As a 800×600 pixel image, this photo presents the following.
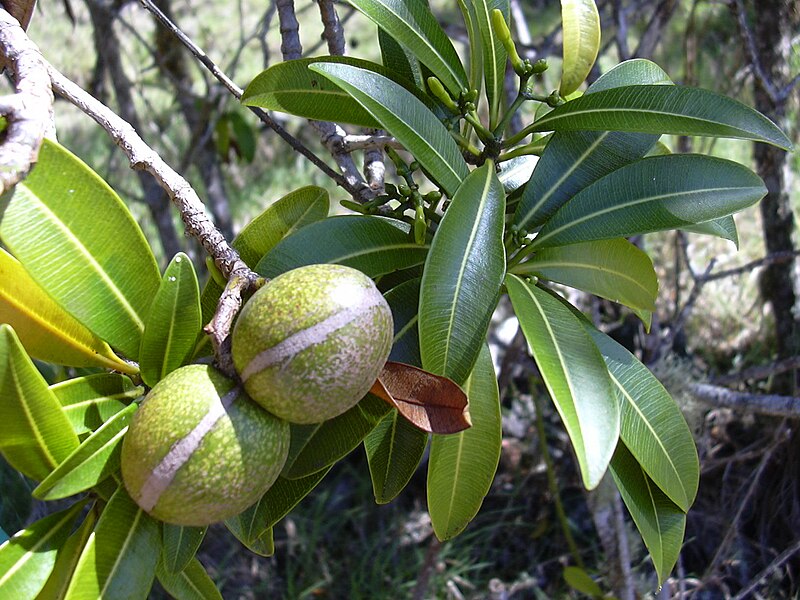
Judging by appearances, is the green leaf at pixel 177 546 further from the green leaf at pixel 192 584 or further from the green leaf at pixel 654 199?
the green leaf at pixel 654 199

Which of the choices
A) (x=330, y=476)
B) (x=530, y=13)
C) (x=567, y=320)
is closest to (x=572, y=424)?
(x=567, y=320)

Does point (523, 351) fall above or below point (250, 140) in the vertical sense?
below

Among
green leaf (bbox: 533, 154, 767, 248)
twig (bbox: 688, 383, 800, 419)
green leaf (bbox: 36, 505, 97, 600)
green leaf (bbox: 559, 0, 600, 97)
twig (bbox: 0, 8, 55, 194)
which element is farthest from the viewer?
twig (bbox: 688, 383, 800, 419)

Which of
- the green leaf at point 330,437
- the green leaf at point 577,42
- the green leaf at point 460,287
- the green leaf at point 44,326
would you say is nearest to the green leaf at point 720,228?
the green leaf at point 577,42

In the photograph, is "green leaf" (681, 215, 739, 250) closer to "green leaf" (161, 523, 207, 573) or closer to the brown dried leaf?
the brown dried leaf

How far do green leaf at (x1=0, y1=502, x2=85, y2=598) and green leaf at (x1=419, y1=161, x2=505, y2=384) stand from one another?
0.43 meters

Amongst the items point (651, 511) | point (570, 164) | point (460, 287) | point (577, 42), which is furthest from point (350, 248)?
point (651, 511)

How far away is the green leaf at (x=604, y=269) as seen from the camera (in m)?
1.05

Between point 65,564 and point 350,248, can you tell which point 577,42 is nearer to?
point 350,248

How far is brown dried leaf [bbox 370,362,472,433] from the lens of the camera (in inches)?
30.2

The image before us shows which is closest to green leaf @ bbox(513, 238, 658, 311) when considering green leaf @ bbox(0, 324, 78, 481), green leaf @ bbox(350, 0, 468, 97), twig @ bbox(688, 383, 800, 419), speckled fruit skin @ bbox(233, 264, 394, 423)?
green leaf @ bbox(350, 0, 468, 97)

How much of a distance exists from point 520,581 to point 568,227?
1782 millimetres

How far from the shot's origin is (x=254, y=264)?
1016 mm

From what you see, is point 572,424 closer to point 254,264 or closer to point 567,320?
point 567,320
